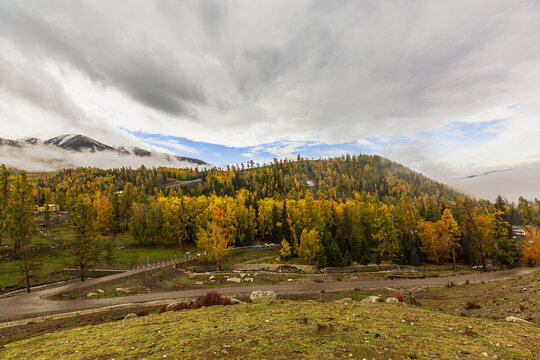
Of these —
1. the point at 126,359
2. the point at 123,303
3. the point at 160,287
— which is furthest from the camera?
the point at 160,287

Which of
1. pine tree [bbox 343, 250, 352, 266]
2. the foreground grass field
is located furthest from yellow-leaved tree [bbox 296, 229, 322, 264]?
the foreground grass field

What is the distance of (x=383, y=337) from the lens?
427 inches

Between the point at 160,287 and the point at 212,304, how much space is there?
799 inches

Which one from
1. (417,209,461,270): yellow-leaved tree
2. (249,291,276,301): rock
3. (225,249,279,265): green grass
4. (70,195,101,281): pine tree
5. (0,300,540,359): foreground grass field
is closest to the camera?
(0,300,540,359): foreground grass field

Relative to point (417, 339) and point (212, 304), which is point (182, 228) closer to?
point (212, 304)

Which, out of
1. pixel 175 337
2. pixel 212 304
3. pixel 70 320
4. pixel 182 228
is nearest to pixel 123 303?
pixel 70 320

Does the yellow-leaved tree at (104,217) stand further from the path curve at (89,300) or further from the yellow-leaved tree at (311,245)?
the yellow-leaved tree at (311,245)

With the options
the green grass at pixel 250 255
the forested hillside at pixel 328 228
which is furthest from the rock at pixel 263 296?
the green grass at pixel 250 255

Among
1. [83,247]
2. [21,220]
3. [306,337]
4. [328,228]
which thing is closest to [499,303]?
[306,337]

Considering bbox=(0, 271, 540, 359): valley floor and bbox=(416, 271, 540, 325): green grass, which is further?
bbox=(416, 271, 540, 325): green grass

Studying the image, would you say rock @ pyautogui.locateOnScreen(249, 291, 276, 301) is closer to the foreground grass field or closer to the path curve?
the path curve

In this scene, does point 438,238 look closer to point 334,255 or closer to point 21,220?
point 334,255

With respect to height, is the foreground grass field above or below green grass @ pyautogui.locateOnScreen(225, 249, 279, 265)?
above

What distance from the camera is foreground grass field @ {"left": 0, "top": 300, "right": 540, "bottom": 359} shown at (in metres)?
9.20
